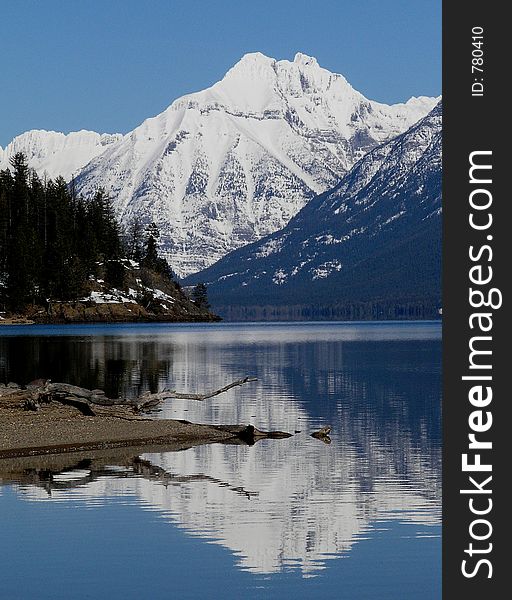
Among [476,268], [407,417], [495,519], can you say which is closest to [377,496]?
[495,519]

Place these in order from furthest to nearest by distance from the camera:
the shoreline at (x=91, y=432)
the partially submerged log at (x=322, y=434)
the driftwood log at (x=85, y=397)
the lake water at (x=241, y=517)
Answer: the driftwood log at (x=85, y=397) → the partially submerged log at (x=322, y=434) → the shoreline at (x=91, y=432) → the lake water at (x=241, y=517)

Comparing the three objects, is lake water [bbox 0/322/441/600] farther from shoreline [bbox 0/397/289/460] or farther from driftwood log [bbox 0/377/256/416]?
driftwood log [bbox 0/377/256/416]

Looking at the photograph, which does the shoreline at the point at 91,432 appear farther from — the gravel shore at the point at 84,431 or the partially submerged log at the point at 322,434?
the partially submerged log at the point at 322,434

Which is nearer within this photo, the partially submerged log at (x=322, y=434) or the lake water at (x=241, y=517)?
the lake water at (x=241, y=517)

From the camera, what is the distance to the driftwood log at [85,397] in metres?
57.5

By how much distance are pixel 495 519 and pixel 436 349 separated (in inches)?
5303

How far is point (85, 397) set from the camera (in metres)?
57.9

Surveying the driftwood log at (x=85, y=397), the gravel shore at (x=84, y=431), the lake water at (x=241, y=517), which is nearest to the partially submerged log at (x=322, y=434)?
the lake water at (x=241, y=517)

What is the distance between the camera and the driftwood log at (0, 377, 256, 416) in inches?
2263

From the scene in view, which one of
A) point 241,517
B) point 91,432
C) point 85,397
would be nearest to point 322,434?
point 91,432

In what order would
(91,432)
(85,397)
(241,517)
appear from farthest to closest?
1. (85,397)
2. (91,432)
3. (241,517)

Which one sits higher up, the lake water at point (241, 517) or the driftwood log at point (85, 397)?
the driftwood log at point (85, 397)

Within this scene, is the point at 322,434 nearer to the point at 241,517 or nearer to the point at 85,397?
the point at 85,397

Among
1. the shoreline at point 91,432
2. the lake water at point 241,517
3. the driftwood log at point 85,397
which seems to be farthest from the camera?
the driftwood log at point 85,397
